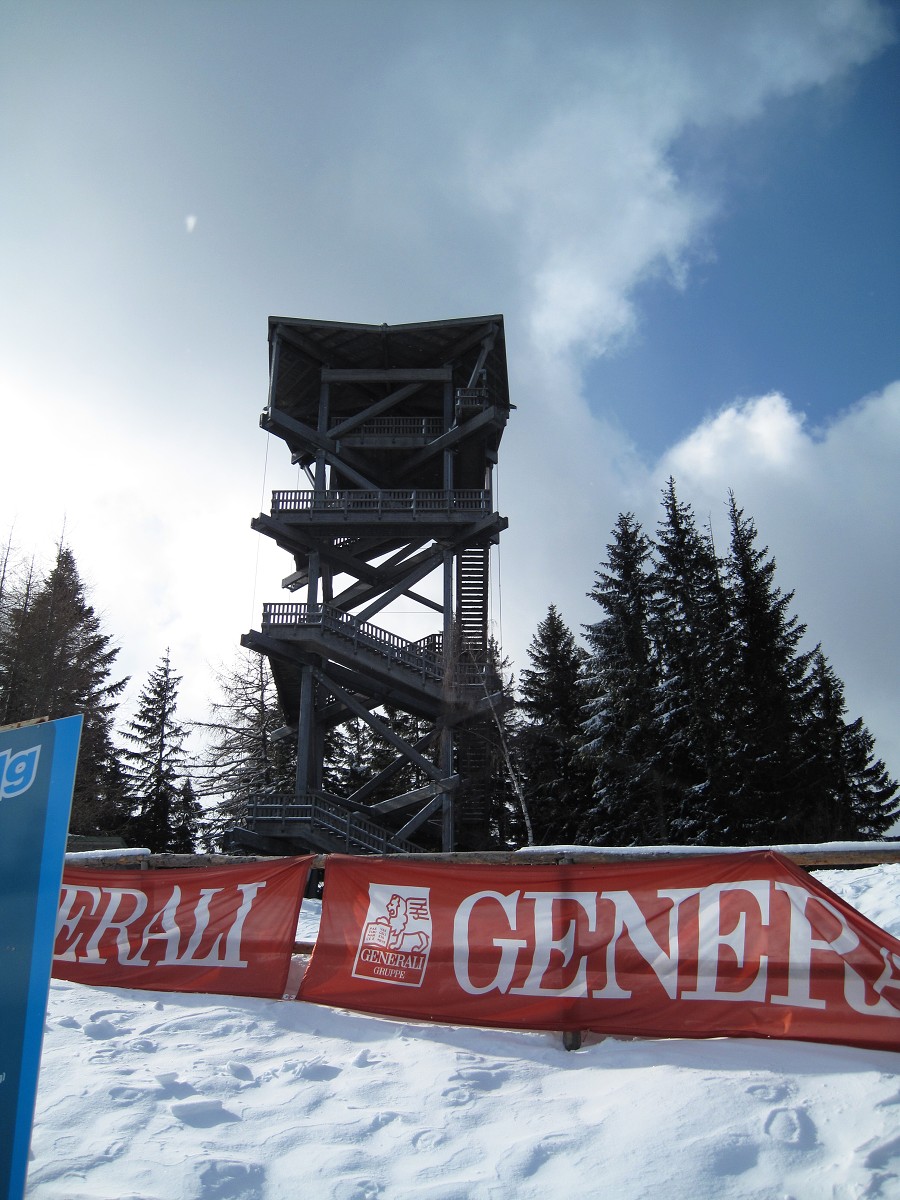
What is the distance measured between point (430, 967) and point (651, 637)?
25728 millimetres

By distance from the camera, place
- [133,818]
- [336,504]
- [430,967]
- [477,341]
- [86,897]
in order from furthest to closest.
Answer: [133,818], [477,341], [336,504], [86,897], [430,967]

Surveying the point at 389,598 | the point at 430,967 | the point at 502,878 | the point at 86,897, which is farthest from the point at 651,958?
the point at 389,598

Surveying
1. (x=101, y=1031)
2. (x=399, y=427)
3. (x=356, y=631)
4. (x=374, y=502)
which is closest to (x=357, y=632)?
(x=356, y=631)

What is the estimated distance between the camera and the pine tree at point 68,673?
29.4m

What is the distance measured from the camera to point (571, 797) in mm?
33406

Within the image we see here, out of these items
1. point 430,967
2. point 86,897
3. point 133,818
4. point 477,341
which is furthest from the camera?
point 133,818

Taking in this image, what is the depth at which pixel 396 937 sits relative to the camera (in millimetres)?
7113

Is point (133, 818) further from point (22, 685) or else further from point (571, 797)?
point (571, 797)

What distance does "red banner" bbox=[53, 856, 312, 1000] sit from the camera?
7586mm

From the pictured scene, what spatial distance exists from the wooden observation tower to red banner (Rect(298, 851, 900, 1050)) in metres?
14.4

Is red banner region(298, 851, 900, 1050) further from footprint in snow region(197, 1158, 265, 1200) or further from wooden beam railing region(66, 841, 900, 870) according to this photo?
footprint in snow region(197, 1158, 265, 1200)

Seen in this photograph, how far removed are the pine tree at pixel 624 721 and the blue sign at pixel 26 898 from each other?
2562 centimetres

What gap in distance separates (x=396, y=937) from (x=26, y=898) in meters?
4.79

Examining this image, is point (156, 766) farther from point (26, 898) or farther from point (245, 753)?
point (26, 898)
